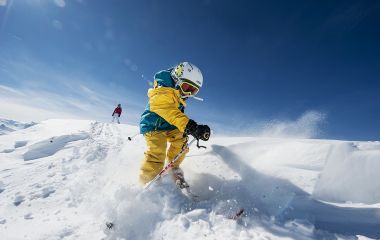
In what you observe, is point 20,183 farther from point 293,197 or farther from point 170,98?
point 293,197

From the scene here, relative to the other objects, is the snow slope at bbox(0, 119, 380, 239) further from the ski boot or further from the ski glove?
the ski glove

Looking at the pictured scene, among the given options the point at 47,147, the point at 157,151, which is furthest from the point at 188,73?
the point at 47,147

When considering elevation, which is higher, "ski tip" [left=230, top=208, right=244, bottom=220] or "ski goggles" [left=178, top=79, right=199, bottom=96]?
"ski goggles" [left=178, top=79, right=199, bottom=96]

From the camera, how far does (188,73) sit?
5047 mm

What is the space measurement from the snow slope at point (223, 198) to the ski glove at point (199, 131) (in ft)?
3.08

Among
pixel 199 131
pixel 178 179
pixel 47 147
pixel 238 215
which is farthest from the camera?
pixel 47 147

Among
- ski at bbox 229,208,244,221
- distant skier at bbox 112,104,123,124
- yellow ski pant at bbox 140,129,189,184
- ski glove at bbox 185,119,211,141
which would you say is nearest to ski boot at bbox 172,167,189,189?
yellow ski pant at bbox 140,129,189,184

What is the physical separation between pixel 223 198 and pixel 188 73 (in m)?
2.37

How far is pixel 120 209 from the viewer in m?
3.56

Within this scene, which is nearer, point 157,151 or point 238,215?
point 238,215

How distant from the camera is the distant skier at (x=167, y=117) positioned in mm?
4605

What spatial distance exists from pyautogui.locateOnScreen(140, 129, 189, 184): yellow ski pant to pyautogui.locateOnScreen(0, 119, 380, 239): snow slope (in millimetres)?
283

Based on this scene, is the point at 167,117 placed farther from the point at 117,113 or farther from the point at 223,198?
the point at 117,113

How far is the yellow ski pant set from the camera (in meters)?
4.65
